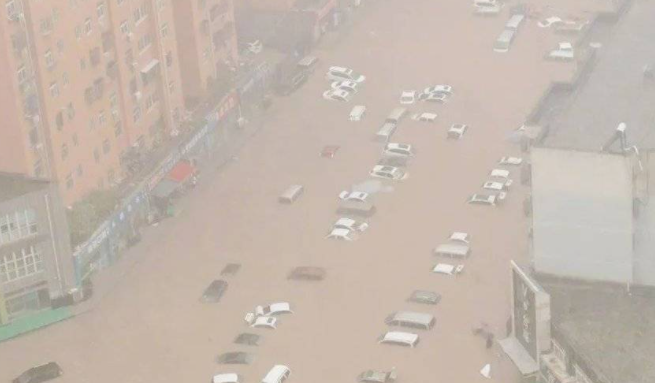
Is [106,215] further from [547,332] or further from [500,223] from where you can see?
[547,332]

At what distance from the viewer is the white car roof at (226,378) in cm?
7531

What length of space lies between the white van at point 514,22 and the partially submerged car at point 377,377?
162ft

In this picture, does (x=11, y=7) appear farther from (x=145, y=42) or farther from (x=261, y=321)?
(x=261, y=321)

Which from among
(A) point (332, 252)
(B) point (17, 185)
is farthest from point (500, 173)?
(B) point (17, 185)

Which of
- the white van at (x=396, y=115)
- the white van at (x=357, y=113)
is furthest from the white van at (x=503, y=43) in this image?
the white van at (x=357, y=113)

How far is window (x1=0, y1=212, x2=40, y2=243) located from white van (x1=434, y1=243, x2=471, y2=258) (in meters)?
22.1

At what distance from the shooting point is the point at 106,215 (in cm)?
8712

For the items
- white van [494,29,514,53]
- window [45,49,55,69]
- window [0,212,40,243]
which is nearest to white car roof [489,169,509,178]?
white van [494,29,514,53]

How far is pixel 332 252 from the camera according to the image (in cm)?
8756

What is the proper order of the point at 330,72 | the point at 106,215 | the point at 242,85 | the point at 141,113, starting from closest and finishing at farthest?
the point at 106,215
the point at 141,113
the point at 242,85
the point at 330,72

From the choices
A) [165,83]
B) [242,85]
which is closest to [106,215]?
[165,83]

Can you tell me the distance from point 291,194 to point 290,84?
58.4 feet

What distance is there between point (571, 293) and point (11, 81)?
102 ft

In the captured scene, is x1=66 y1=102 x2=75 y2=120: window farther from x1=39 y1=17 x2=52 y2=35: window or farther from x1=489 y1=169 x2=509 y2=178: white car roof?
x1=489 y1=169 x2=509 y2=178: white car roof
